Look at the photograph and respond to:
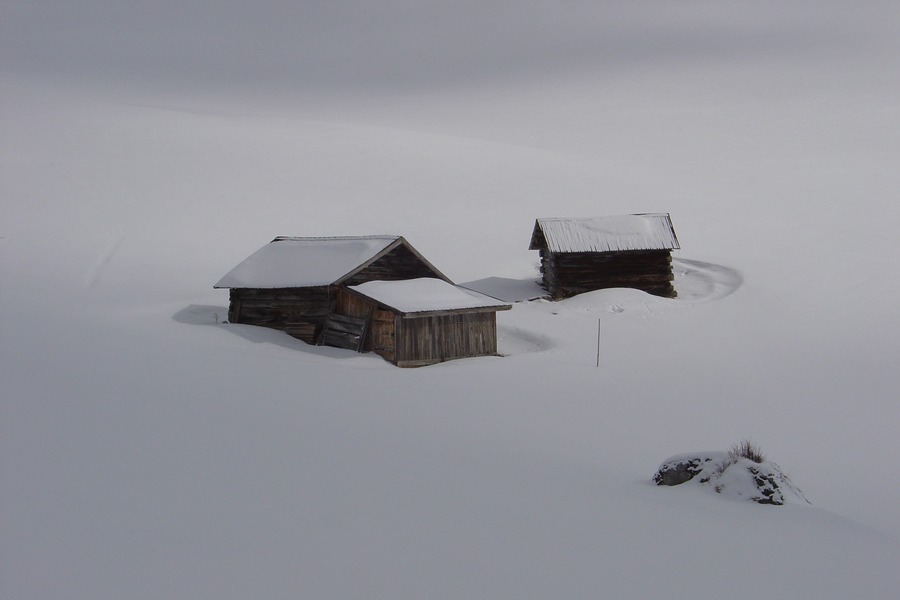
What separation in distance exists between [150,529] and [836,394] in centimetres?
1576

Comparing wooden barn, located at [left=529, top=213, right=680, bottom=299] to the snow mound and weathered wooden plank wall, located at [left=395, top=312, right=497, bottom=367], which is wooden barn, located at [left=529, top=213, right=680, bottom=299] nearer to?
weathered wooden plank wall, located at [left=395, top=312, right=497, bottom=367]

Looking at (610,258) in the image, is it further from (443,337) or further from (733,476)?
(733,476)

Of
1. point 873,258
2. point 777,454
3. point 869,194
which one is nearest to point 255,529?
point 777,454

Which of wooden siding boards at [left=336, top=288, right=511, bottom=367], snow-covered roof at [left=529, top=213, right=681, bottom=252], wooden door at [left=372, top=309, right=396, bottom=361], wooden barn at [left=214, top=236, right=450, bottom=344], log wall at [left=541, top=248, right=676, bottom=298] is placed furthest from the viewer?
log wall at [left=541, top=248, right=676, bottom=298]

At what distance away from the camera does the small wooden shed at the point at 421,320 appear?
20.7m

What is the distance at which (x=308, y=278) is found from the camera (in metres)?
22.8

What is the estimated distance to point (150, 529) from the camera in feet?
21.5

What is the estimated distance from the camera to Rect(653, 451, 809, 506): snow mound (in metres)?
8.48

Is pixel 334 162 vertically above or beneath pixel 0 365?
above

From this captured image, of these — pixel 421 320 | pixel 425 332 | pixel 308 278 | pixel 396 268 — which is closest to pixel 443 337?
pixel 425 332

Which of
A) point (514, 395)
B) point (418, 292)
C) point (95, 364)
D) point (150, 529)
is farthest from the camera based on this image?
point (418, 292)

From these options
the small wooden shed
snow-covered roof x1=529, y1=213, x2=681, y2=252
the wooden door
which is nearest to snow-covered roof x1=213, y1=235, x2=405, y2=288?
the small wooden shed

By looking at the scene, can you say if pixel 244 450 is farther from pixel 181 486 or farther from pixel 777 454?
pixel 777 454

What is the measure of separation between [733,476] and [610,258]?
74.2ft
